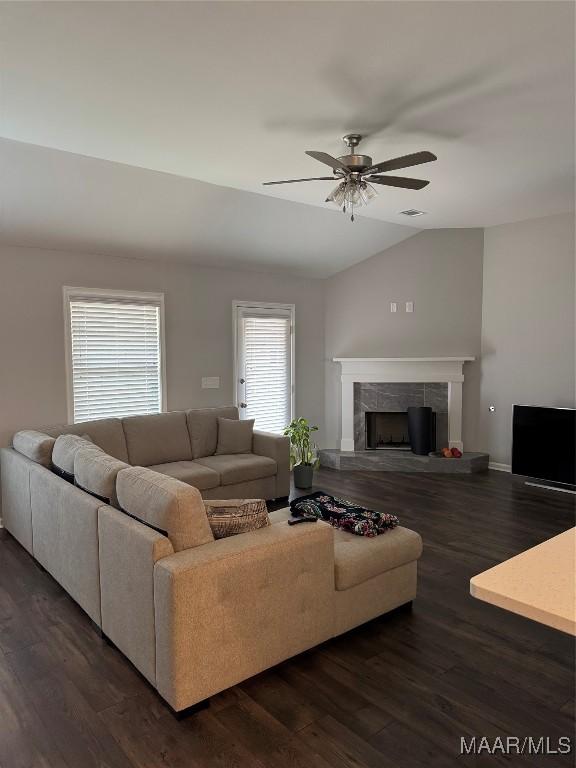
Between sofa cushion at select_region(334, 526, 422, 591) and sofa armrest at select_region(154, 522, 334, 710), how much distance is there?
0.11 m

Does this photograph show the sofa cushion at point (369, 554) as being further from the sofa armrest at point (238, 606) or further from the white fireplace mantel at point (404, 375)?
the white fireplace mantel at point (404, 375)

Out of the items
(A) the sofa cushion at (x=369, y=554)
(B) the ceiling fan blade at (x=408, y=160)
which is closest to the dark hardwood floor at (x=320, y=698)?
(A) the sofa cushion at (x=369, y=554)

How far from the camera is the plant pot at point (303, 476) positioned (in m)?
6.09

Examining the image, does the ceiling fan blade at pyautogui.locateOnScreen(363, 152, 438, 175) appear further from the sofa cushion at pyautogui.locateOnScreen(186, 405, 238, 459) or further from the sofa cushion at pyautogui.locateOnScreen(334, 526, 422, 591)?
the sofa cushion at pyautogui.locateOnScreen(186, 405, 238, 459)

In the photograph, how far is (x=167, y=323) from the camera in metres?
5.90

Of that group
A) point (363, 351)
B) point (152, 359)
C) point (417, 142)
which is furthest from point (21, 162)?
point (363, 351)

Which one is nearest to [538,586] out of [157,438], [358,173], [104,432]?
[358,173]

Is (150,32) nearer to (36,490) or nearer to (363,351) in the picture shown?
(36,490)

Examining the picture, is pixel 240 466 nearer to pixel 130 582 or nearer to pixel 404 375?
pixel 130 582

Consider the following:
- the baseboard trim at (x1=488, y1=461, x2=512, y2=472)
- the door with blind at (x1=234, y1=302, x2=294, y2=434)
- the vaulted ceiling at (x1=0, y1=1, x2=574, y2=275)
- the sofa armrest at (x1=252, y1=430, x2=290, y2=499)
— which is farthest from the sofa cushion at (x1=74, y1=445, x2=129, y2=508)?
the baseboard trim at (x1=488, y1=461, x2=512, y2=472)

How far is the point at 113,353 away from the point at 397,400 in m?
3.74

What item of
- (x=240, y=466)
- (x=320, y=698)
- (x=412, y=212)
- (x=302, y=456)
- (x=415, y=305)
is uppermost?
(x=412, y=212)

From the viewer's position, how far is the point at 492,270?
6.70 meters

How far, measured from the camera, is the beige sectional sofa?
231 cm
